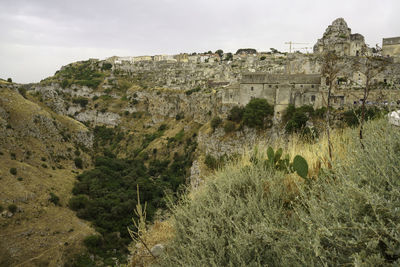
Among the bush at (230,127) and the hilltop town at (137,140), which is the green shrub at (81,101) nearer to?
the hilltop town at (137,140)

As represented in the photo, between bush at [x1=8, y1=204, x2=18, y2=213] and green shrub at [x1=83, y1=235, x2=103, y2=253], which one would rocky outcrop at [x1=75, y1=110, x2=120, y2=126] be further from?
green shrub at [x1=83, y1=235, x2=103, y2=253]

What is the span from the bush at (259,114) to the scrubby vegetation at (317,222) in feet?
70.9

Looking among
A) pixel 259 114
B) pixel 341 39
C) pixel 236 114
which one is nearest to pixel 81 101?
pixel 236 114

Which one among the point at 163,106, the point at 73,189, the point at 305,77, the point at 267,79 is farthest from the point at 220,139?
the point at 163,106

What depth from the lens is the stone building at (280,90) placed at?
23.7m

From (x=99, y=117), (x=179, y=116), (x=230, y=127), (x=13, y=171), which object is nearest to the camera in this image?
(x=13, y=171)

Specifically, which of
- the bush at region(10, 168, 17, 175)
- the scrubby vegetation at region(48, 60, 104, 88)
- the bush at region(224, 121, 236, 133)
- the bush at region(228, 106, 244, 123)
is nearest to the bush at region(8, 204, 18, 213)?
the bush at region(10, 168, 17, 175)

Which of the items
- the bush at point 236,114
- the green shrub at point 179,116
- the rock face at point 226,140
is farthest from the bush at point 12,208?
the green shrub at point 179,116

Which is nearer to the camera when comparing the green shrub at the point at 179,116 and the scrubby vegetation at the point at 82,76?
the green shrub at the point at 179,116

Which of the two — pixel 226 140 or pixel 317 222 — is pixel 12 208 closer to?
pixel 226 140

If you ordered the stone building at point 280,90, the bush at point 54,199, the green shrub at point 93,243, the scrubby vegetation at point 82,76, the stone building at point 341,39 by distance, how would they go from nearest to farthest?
1. the green shrub at point 93,243
2. the bush at point 54,199
3. the stone building at point 280,90
4. the stone building at point 341,39
5. the scrubby vegetation at point 82,76

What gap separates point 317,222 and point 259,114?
2390 cm

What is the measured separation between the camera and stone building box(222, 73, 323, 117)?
77.6ft

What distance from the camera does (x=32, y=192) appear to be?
2259cm
